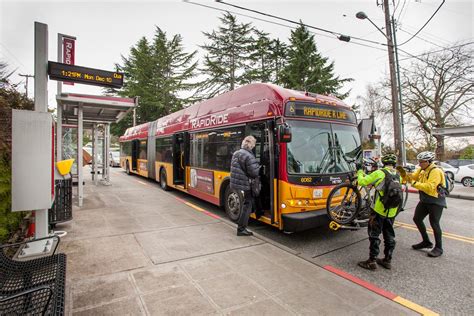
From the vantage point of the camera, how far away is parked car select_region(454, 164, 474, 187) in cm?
1371

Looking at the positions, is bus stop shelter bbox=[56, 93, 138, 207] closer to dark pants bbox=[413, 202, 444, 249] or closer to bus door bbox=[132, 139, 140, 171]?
bus door bbox=[132, 139, 140, 171]

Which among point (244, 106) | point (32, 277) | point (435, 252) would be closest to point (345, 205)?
point (435, 252)

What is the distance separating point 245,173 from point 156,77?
103ft

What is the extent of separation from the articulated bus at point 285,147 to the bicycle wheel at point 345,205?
0.66ft

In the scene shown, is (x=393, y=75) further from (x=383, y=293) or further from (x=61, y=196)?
(x=61, y=196)

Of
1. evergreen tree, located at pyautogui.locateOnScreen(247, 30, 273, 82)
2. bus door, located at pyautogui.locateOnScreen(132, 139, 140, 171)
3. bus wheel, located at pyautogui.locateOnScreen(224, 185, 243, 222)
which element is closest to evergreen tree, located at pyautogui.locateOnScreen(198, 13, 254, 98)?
evergreen tree, located at pyautogui.locateOnScreen(247, 30, 273, 82)

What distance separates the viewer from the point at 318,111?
530 cm

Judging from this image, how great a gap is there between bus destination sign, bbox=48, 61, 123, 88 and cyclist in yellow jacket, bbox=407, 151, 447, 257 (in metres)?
6.03

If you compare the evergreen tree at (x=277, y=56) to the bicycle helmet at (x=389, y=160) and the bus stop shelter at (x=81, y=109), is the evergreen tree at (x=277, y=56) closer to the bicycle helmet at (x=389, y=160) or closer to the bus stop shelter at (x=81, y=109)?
the bus stop shelter at (x=81, y=109)

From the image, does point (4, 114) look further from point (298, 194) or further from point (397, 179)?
point (397, 179)

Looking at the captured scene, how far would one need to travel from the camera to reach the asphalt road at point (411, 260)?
3225 mm

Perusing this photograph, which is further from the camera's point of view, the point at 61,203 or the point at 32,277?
the point at 61,203

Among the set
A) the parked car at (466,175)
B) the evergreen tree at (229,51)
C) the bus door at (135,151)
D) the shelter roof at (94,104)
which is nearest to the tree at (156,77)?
the evergreen tree at (229,51)

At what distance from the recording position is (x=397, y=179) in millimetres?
3967
